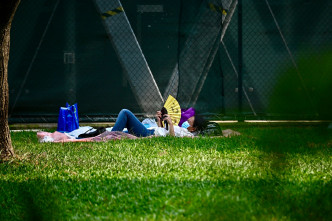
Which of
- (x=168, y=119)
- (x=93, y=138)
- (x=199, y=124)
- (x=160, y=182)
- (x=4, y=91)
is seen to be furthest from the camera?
(x=199, y=124)

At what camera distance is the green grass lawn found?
2.50m

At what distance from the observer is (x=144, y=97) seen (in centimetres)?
865

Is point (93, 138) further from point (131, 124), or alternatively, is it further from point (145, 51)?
point (145, 51)

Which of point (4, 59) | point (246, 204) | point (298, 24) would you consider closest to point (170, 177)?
point (246, 204)

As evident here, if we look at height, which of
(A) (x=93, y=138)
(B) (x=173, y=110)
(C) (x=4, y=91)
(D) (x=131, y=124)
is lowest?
(A) (x=93, y=138)

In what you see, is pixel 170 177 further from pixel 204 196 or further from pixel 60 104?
pixel 60 104

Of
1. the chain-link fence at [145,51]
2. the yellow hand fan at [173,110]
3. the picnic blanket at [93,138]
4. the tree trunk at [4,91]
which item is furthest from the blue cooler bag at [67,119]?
the tree trunk at [4,91]

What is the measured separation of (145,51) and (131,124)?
211 centimetres

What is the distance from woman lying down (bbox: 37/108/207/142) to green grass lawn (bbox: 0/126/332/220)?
103 cm

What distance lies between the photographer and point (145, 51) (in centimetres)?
863

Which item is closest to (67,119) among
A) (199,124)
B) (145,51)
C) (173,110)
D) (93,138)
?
(93,138)

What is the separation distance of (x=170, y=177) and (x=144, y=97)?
5.09 meters

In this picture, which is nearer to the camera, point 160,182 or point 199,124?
point 160,182

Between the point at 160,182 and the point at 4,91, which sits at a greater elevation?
the point at 4,91
